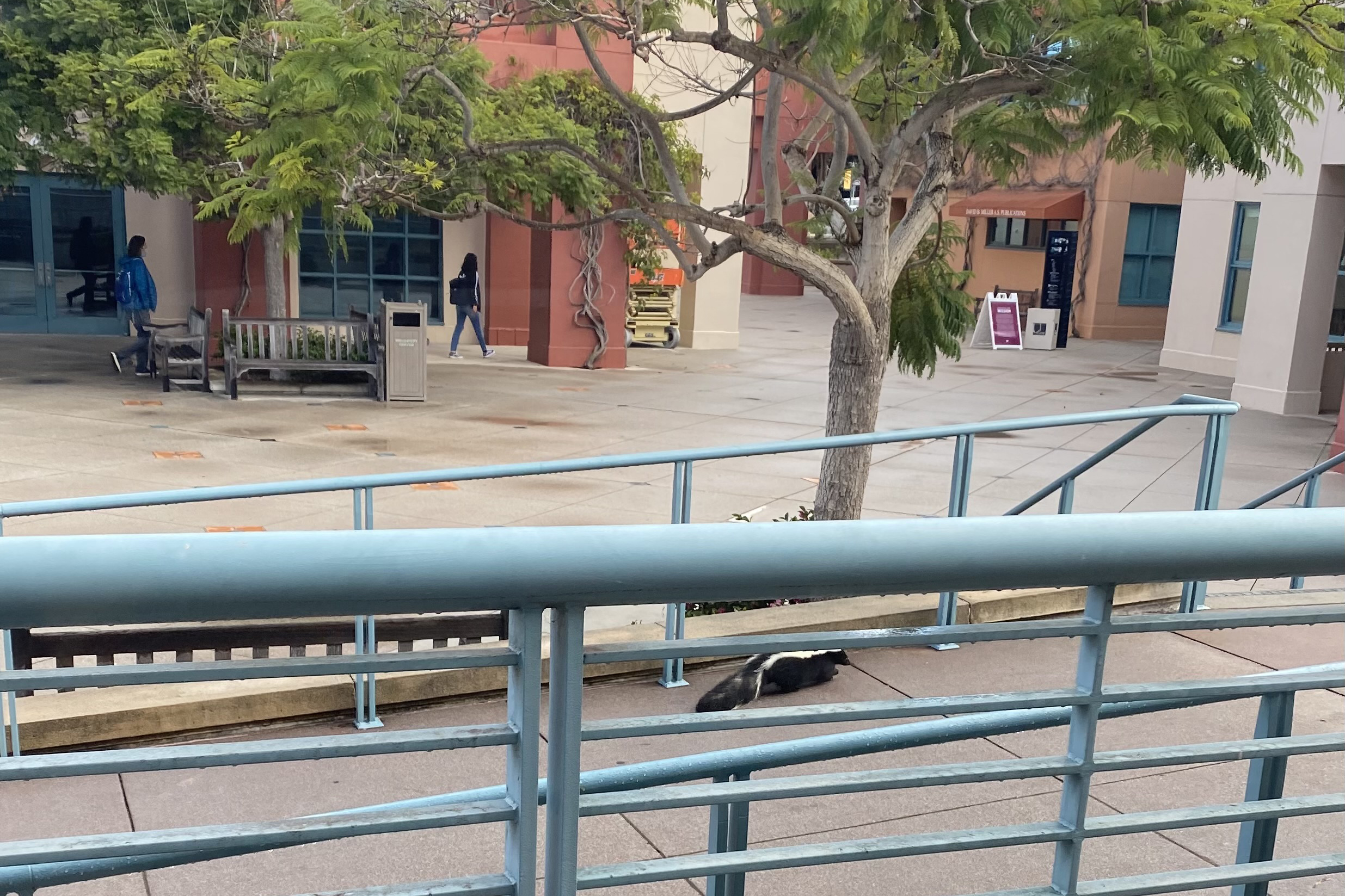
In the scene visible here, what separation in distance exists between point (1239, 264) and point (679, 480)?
19181 mm

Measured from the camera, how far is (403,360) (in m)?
16.6

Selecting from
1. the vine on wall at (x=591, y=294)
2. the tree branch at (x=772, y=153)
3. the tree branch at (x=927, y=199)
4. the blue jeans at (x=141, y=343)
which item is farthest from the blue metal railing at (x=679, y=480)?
the vine on wall at (x=591, y=294)

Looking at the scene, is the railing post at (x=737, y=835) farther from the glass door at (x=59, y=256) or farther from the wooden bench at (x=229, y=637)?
the glass door at (x=59, y=256)

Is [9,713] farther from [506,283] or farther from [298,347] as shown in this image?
[506,283]

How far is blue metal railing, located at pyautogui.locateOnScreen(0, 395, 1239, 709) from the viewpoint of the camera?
5598mm

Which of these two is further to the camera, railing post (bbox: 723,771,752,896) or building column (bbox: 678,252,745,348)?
building column (bbox: 678,252,745,348)

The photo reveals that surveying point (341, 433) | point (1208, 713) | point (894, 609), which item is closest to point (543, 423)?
point (341, 433)

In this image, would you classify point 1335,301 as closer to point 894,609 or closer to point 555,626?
point 894,609

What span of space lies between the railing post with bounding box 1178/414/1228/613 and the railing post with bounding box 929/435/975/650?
1279 millimetres

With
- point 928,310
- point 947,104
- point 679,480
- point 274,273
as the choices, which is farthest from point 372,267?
point 679,480

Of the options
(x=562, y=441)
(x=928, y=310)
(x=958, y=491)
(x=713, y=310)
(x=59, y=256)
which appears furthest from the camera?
(x=713, y=310)

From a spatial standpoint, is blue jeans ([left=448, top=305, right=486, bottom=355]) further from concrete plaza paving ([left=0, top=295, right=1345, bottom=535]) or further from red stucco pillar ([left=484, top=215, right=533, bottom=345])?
red stucco pillar ([left=484, top=215, right=533, bottom=345])

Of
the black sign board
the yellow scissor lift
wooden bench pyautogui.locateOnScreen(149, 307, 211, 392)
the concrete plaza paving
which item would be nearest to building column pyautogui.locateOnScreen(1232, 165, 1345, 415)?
the concrete plaza paving

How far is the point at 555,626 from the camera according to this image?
157 centimetres
